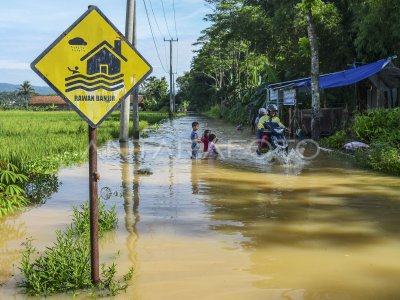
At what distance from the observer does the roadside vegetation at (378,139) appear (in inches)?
432

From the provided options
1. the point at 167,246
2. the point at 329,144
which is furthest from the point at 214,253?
the point at 329,144

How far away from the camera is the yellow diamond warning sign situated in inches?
158

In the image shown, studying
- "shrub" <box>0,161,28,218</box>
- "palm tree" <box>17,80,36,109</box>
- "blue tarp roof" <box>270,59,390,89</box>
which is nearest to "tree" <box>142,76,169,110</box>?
"palm tree" <box>17,80,36,109</box>

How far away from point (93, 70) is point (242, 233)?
3031 mm

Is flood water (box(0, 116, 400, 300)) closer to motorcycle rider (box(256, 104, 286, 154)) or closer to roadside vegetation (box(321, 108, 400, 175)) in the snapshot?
roadside vegetation (box(321, 108, 400, 175))

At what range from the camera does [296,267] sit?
16.0 feet

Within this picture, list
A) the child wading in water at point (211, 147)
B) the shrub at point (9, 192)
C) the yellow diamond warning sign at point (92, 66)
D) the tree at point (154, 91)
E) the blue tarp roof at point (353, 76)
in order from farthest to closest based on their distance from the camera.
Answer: the tree at point (154, 91) < the blue tarp roof at point (353, 76) < the child wading in water at point (211, 147) < the shrub at point (9, 192) < the yellow diamond warning sign at point (92, 66)

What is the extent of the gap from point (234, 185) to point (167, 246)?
4.38m

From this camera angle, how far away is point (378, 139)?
1288 centimetres

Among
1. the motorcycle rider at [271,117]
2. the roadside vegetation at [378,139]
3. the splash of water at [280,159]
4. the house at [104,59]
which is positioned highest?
the house at [104,59]

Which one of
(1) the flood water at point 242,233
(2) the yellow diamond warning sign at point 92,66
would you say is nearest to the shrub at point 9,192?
(1) the flood water at point 242,233

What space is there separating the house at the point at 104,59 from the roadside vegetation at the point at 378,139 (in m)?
8.13

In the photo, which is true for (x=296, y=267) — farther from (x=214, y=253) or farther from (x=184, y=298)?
(x=184, y=298)

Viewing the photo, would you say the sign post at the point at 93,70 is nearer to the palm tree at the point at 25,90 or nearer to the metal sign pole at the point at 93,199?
the metal sign pole at the point at 93,199
